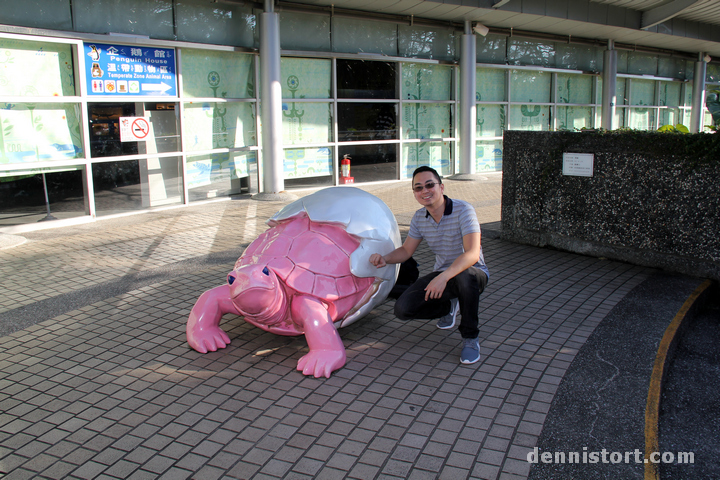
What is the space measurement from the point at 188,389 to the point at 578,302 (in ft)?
13.4

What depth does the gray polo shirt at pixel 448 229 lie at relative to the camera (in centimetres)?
490

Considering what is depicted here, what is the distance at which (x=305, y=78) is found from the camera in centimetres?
1338

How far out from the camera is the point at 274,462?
3.40 m

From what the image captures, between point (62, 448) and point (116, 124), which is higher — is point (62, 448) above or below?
below

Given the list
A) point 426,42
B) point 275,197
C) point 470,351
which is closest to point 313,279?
point 470,351

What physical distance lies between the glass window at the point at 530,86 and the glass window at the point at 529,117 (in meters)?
0.25

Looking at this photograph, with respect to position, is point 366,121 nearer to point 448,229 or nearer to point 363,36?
point 363,36

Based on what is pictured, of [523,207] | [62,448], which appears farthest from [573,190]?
[62,448]

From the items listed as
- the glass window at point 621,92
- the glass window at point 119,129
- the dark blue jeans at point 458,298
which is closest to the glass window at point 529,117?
the glass window at point 621,92

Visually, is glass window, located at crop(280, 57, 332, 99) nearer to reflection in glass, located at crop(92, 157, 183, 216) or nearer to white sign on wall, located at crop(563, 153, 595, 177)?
reflection in glass, located at crop(92, 157, 183, 216)

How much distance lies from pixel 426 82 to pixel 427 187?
11723 mm

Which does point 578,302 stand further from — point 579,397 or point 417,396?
point 417,396

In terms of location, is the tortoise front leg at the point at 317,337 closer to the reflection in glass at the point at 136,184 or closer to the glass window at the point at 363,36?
the reflection in glass at the point at 136,184

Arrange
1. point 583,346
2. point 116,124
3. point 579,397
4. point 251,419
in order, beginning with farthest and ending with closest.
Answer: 1. point 116,124
2. point 583,346
3. point 579,397
4. point 251,419
